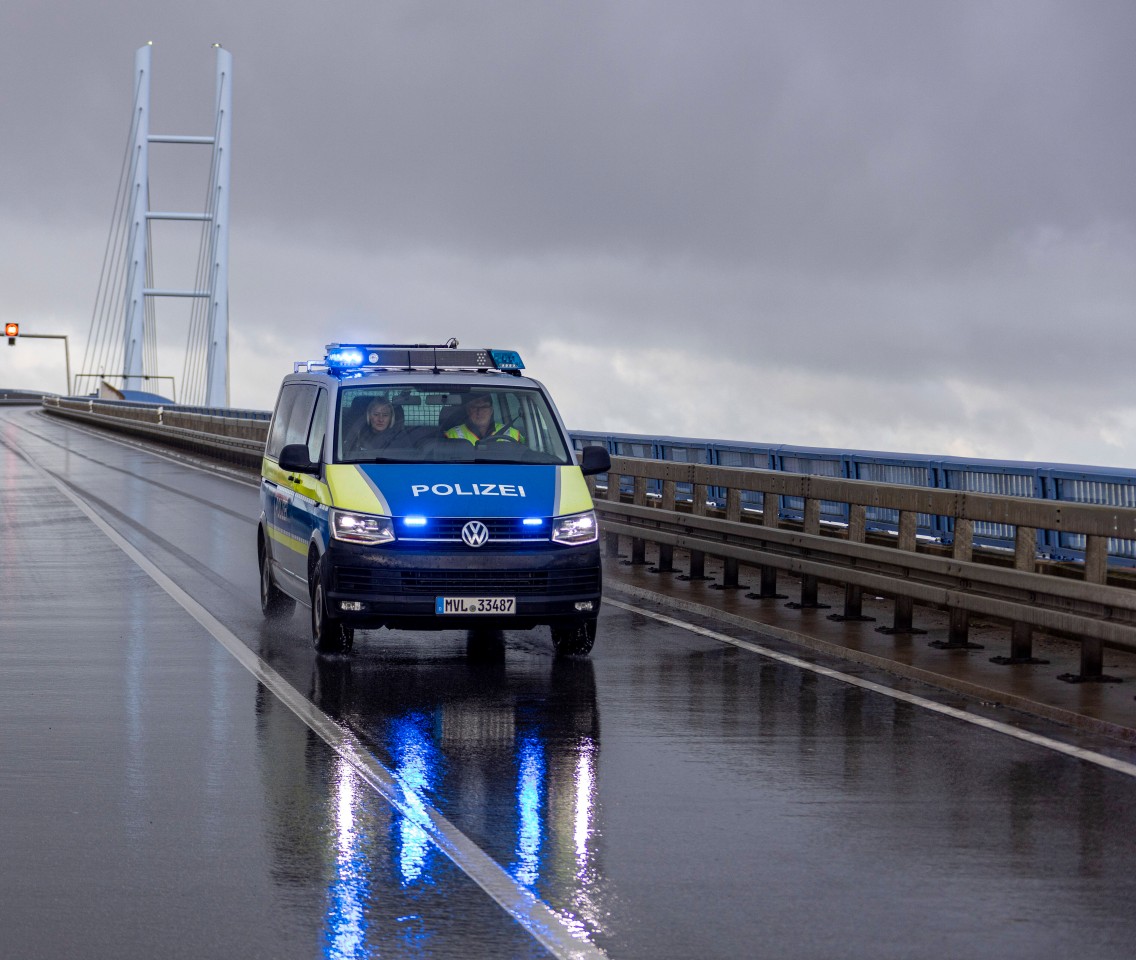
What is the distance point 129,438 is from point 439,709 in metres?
57.9

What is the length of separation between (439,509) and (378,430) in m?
1.30

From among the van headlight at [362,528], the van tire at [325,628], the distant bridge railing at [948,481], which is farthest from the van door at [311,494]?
the distant bridge railing at [948,481]

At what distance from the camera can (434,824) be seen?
24.3 ft

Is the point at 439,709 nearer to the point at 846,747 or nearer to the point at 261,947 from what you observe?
the point at 846,747

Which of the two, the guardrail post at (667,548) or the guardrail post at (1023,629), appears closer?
the guardrail post at (1023,629)

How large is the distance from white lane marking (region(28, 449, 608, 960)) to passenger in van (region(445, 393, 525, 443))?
6.76 ft

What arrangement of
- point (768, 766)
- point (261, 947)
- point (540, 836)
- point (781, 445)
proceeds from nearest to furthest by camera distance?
1. point (261, 947)
2. point (540, 836)
3. point (768, 766)
4. point (781, 445)

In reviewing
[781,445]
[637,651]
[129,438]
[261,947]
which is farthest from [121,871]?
[129,438]

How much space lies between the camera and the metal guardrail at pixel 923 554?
1124cm

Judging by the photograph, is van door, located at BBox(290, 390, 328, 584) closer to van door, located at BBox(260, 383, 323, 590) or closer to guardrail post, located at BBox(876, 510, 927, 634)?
van door, located at BBox(260, 383, 323, 590)

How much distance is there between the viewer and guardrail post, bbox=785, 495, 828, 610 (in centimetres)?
1517

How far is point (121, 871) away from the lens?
21.8ft

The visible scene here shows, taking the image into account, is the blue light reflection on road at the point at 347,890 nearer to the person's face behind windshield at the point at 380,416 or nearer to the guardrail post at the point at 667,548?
the person's face behind windshield at the point at 380,416

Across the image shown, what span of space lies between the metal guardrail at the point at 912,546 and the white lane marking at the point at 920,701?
1030mm
